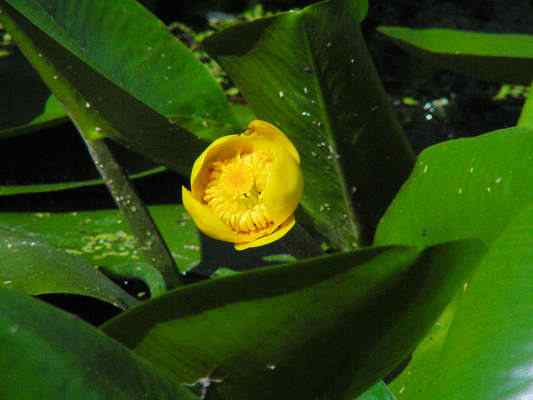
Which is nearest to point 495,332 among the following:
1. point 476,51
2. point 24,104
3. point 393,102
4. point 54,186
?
point 476,51

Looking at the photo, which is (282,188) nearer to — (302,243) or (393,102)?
(302,243)

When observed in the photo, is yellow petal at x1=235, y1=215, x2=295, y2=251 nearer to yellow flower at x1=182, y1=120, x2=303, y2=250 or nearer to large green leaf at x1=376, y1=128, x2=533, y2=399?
yellow flower at x1=182, y1=120, x2=303, y2=250

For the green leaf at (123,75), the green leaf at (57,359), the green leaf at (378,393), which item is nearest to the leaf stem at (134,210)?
the green leaf at (123,75)

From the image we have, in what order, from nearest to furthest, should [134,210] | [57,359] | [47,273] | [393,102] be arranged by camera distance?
[57,359]
[47,273]
[134,210]
[393,102]

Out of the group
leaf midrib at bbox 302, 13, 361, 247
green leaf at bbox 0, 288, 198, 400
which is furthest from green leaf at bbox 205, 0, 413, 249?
green leaf at bbox 0, 288, 198, 400

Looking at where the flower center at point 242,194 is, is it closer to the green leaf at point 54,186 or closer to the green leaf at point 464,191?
the green leaf at point 464,191

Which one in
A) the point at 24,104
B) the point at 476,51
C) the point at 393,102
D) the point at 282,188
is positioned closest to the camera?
the point at 282,188
